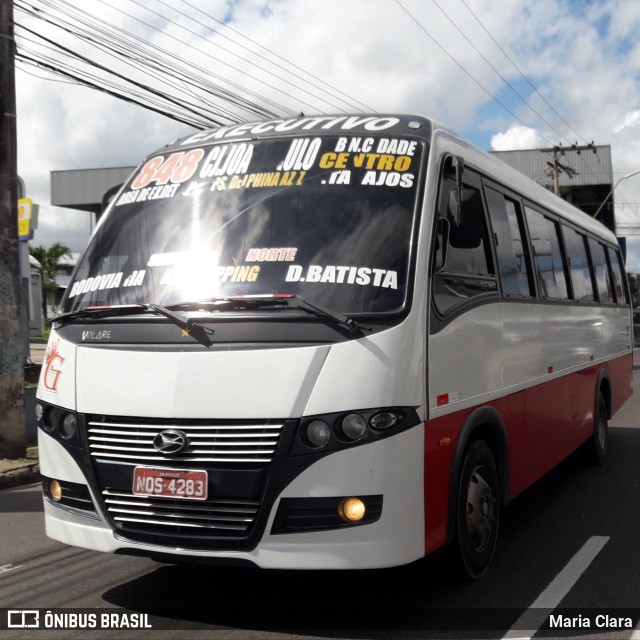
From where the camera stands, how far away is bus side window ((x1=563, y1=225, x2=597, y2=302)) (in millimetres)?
8016

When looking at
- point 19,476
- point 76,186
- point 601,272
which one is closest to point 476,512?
point 19,476

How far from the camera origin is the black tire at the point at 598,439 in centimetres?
869

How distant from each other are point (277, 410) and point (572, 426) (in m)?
4.46

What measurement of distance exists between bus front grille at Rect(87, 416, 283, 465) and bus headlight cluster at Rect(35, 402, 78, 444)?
0.22m

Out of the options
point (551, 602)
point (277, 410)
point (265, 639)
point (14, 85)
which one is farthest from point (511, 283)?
point (14, 85)

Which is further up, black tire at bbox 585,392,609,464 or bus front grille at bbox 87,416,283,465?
bus front grille at bbox 87,416,283,465

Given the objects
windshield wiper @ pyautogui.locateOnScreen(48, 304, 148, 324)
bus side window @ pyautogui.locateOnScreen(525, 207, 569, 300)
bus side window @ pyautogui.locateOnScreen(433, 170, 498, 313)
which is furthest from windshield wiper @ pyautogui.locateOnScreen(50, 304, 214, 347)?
bus side window @ pyautogui.locateOnScreen(525, 207, 569, 300)

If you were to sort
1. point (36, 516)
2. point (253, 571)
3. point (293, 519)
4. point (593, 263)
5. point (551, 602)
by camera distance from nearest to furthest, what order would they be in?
point (293, 519) → point (551, 602) → point (253, 571) → point (36, 516) → point (593, 263)

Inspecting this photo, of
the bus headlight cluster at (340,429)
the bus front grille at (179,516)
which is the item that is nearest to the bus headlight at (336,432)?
the bus headlight cluster at (340,429)

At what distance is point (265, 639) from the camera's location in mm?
4004

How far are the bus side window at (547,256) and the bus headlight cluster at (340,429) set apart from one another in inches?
125

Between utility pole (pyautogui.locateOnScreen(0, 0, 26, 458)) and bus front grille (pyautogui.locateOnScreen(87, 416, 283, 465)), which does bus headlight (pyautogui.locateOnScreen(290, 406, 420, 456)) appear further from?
utility pole (pyautogui.locateOnScreen(0, 0, 26, 458))

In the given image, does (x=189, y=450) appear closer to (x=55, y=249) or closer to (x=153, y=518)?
(x=153, y=518)

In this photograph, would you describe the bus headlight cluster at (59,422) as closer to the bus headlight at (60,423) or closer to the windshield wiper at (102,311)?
the bus headlight at (60,423)
